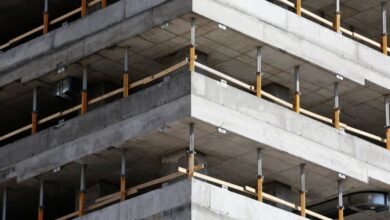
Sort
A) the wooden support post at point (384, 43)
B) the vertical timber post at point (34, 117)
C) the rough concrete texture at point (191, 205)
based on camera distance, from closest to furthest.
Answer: the rough concrete texture at point (191, 205) < the vertical timber post at point (34, 117) < the wooden support post at point (384, 43)

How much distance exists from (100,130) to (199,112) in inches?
166

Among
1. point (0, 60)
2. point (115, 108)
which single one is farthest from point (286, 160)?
point (0, 60)

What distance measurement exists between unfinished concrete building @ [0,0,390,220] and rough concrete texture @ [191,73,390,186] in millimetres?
45

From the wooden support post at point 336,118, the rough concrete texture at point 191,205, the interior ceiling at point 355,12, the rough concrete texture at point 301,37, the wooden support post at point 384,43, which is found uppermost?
the interior ceiling at point 355,12

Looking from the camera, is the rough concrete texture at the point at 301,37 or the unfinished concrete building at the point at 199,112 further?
the rough concrete texture at the point at 301,37

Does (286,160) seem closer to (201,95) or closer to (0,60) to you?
(201,95)

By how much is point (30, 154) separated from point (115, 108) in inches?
173

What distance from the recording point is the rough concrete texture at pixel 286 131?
6172cm

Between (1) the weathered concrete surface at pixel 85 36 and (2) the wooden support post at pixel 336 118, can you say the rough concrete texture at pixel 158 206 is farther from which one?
(2) the wooden support post at pixel 336 118

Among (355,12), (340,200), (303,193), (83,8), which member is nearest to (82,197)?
(303,193)

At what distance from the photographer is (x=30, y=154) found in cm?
6662

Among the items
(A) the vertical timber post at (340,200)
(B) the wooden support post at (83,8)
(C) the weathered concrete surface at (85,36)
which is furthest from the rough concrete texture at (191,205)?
(B) the wooden support post at (83,8)

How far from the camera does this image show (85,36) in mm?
66062

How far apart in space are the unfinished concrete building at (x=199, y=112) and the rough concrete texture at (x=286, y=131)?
1.8 inches
